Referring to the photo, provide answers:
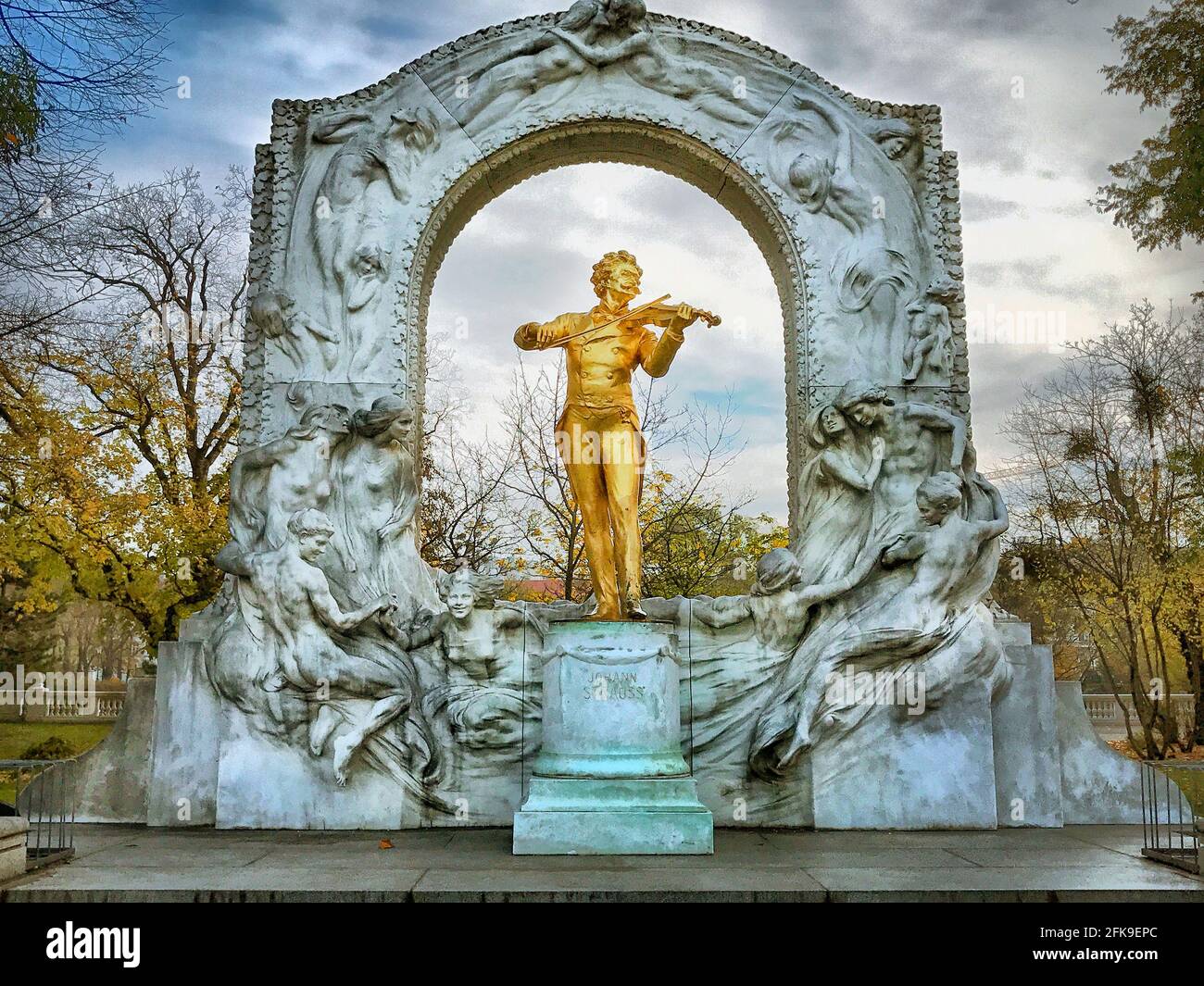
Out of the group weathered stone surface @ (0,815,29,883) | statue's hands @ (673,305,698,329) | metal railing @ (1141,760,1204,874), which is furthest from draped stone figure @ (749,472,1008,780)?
weathered stone surface @ (0,815,29,883)

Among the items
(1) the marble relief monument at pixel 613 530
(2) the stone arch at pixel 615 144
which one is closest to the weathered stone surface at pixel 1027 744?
(1) the marble relief monument at pixel 613 530

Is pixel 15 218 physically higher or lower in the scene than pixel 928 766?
higher

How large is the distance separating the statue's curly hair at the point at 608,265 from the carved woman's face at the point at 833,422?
1.96 m

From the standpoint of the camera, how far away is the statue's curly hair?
28.9 feet

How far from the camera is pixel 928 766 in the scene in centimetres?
852

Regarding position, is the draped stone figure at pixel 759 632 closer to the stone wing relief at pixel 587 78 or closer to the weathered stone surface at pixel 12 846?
the stone wing relief at pixel 587 78

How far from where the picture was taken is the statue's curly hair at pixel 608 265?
8.80 metres

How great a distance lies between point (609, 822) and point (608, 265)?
4207mm

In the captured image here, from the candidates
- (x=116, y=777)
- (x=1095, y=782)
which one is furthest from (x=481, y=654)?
(x=1095, y=782)

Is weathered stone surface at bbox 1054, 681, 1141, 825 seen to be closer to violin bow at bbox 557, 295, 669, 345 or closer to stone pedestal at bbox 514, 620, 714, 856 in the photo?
stone pedestal at bbox 514, 620, 714, 856
